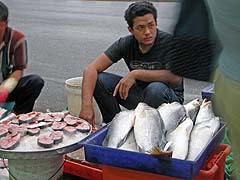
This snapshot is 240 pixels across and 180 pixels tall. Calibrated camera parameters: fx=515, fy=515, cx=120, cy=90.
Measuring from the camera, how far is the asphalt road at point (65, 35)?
4.93 meters

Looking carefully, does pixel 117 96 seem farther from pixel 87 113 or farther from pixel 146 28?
pixel 146 28

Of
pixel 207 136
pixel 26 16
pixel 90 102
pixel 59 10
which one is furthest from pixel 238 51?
pixel 59 10

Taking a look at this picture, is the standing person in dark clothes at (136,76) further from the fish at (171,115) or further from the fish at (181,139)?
Answer: the fish at (181,139)

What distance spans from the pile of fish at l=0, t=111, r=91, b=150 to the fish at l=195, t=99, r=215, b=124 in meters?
0.56

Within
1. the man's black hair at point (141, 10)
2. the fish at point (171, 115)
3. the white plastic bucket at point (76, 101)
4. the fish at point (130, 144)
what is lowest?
the white plastic bucket at point (76, 101)

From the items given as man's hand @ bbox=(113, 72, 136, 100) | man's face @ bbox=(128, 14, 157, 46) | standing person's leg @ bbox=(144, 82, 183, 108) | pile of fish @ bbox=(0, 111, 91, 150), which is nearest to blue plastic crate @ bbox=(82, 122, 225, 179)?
pile of fish @ bbox=(0, 111, 91, 150)

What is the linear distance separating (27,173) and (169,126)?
73cm

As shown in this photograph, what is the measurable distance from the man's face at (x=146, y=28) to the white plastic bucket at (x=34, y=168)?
113 centimetres

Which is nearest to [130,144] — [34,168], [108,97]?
[34,168]

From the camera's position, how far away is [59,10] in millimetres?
11992

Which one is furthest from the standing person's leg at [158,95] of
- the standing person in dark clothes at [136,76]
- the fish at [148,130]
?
the fish at [148,130]

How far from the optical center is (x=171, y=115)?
8.67 ft

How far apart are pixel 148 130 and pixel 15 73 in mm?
1661

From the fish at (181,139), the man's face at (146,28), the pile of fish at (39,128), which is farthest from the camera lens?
the man's face at (146,28)
